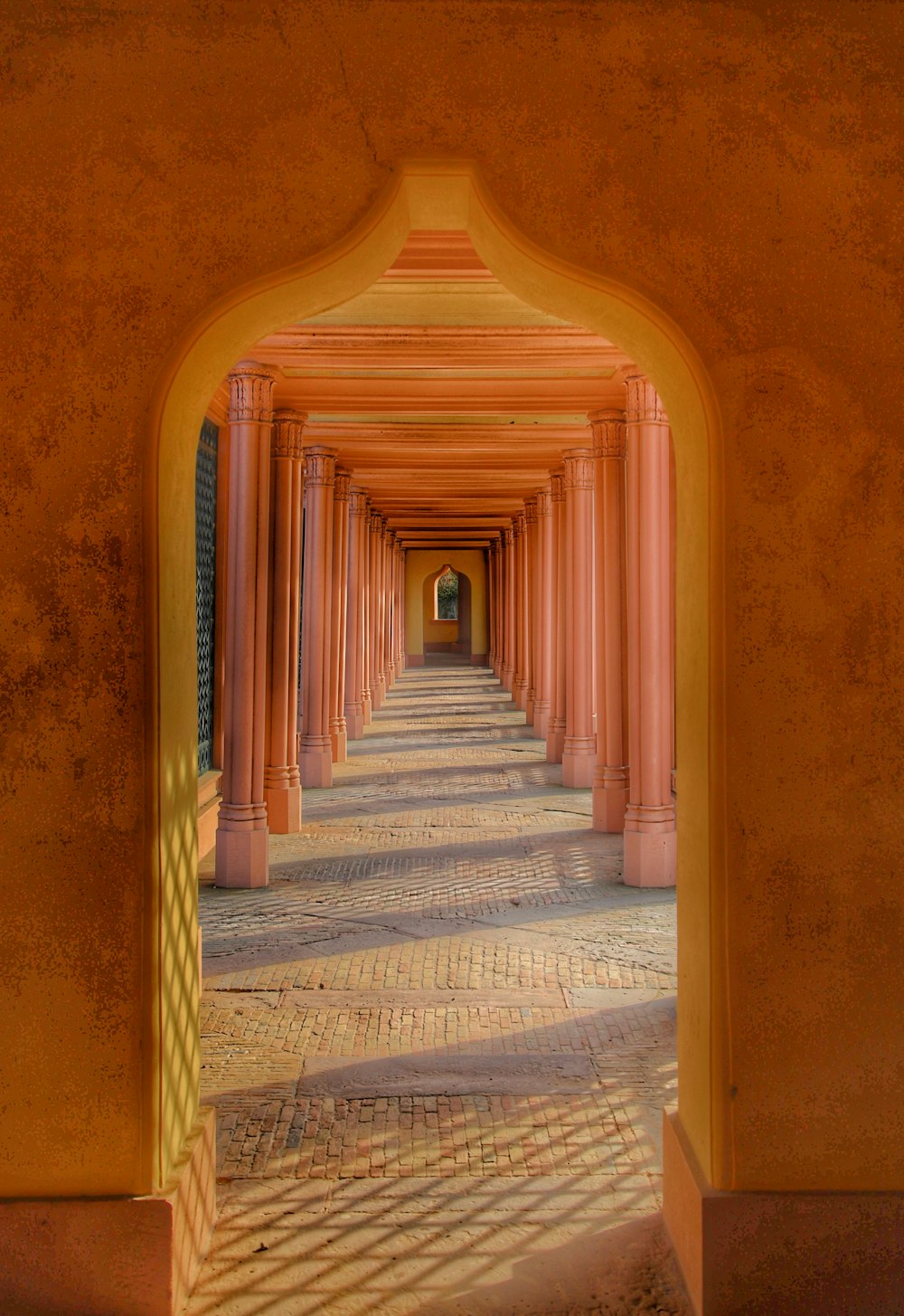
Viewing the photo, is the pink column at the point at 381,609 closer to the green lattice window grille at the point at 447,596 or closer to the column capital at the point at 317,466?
the column capital at the point at 317,466

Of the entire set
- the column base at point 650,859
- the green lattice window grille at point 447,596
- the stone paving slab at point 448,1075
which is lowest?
the stone paving slab at point 448,1075

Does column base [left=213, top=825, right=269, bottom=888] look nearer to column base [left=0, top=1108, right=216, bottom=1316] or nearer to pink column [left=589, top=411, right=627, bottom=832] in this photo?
pink column [left=589, top=411, right=627, bottom=832]

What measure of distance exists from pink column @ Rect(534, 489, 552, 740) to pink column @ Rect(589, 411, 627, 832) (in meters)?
5.33

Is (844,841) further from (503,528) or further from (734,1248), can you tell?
(503,528)

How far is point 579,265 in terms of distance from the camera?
2.78 metres

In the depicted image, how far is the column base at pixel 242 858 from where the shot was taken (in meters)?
7.80

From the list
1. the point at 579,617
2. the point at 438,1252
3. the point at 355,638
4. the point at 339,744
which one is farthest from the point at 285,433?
the point at 355,638

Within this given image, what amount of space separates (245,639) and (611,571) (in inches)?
135

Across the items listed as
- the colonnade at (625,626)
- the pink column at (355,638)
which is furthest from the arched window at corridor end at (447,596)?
the colonnade at (625,626)

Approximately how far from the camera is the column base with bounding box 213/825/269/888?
7.80 m

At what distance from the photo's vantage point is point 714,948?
9.21 feet

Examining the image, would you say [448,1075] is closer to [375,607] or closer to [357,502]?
[357,502]

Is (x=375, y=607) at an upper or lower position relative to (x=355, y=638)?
upper

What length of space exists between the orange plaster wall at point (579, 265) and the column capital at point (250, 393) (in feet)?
17.2
